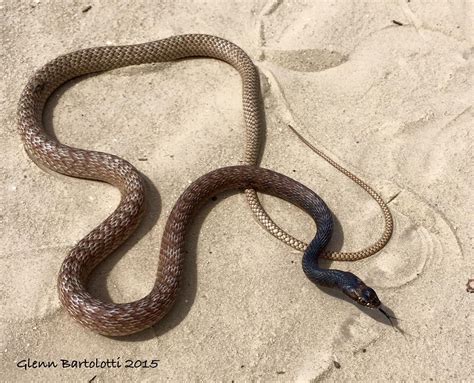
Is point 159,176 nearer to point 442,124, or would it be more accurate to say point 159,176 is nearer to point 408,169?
point 408,169

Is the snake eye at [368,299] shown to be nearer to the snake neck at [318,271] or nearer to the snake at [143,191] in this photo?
the snake at [143,191]

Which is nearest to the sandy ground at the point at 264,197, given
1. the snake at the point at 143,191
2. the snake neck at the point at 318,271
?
the snake at the point at 143,191

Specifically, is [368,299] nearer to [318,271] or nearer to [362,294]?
[362,294]

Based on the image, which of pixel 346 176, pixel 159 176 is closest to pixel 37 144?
pixel 159 176

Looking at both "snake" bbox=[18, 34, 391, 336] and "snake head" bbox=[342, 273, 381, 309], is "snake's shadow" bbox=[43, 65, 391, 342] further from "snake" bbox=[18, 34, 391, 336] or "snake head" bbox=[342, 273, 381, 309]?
"snake head" bbox=[342, 273, 381, 309]

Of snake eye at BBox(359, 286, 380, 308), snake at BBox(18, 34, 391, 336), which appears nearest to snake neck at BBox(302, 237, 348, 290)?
snake at BBox(18, 34, 391, 336)

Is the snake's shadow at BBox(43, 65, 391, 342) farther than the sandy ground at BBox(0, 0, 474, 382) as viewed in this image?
Yes
